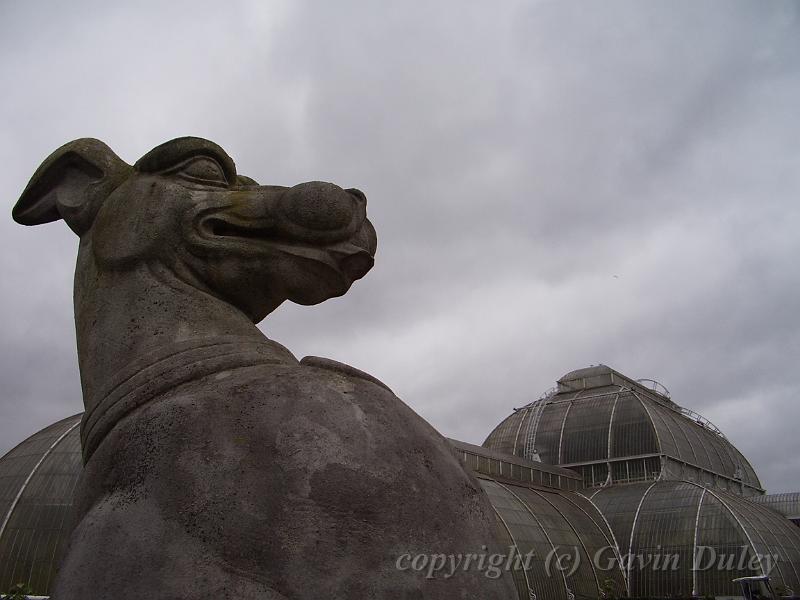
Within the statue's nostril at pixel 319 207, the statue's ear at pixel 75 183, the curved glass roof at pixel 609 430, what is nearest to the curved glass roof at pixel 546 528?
the curved glass roof at pixel 609 430

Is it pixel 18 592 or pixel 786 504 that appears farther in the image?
pixel 786 504

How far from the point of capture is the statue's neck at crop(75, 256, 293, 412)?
3.13m

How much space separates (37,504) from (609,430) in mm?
35520

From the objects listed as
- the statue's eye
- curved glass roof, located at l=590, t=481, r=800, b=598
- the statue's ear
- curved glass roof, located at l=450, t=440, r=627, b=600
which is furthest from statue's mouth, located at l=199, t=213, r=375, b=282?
curved glass roof, located at l=590, t=481, r=800, b=598

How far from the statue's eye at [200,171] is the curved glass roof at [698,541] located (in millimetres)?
35841

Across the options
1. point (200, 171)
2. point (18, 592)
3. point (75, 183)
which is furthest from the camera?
point (18, 592)

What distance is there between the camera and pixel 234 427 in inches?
102

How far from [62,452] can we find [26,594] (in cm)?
714

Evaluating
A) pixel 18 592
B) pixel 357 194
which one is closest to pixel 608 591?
pixel 18 592

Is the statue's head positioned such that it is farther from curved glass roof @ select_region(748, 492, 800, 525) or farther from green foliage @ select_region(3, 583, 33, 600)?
curved glass roof @ select_region(748, 492, 800, 525)

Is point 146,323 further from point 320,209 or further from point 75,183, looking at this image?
point 75,183

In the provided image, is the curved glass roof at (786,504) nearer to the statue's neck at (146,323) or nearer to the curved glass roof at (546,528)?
the curved glass roof at (546,528)

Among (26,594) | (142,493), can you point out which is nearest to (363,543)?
(142,493)

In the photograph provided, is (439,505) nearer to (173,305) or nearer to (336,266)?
(336,266)
